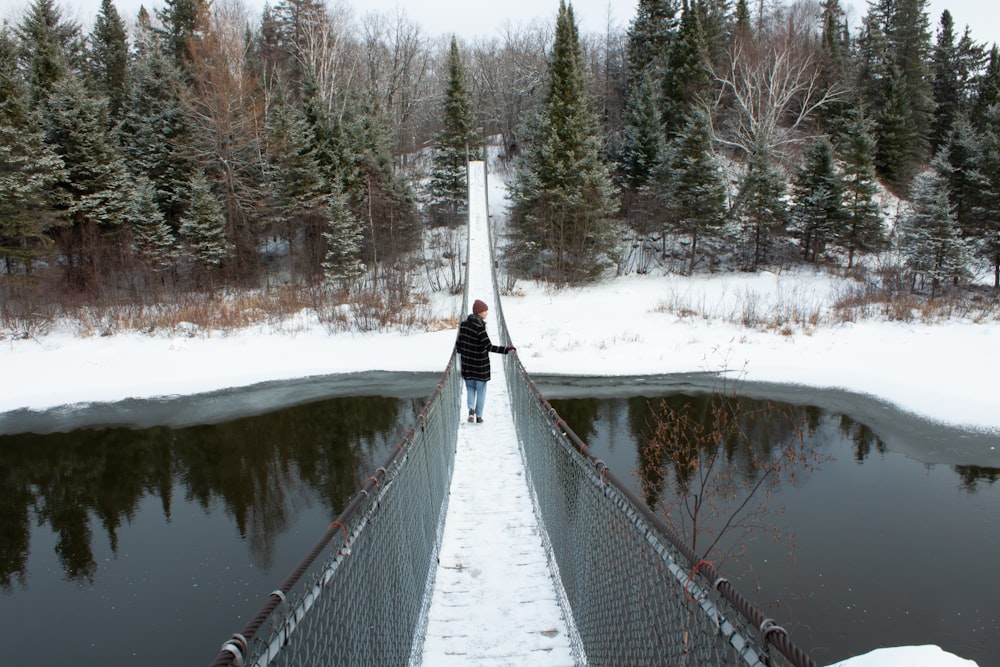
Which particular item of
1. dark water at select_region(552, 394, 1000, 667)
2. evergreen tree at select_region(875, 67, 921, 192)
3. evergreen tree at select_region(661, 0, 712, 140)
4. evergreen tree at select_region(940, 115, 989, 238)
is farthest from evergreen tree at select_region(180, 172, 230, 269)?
evergreen tree at select_region(875, 67, 921, 192)

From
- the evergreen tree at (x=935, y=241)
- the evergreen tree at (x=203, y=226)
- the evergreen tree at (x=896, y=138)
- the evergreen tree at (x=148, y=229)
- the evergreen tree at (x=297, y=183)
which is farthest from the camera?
the evergreen tree at (x=896, y=138)

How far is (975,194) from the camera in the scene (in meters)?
18.7

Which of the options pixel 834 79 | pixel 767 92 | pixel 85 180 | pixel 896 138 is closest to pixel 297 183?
pixel 85 180

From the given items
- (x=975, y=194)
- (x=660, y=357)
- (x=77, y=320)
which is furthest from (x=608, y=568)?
(x=975, y=194)

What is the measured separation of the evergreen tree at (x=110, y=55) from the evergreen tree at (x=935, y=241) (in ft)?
90.7

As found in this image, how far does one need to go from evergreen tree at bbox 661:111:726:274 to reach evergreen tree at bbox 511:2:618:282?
267 centimetres

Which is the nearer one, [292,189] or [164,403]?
[164,403]

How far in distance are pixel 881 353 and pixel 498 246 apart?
42.7 feet

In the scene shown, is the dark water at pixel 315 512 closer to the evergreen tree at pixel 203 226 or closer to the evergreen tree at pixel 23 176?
the evergreen tree at pixel 23 176

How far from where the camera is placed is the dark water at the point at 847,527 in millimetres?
4660

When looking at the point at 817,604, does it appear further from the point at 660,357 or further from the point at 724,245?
the point at 724,245

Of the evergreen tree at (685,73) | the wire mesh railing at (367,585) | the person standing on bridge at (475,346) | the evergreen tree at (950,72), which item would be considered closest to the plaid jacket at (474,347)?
the person standing on bridge at (475,346)

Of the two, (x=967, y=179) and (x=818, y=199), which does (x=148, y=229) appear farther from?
(x=967, y=179)

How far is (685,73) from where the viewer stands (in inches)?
1011
